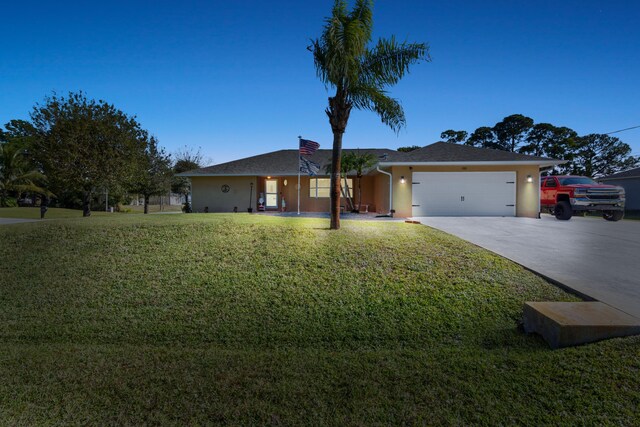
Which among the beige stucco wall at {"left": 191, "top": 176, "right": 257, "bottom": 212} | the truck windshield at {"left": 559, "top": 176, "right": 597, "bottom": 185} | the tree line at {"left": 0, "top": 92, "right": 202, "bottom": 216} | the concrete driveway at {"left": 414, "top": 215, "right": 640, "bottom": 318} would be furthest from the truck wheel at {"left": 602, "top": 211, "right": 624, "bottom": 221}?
the tree line at {"left": 0, "top": 92, "right": 202, "bottom": 216}

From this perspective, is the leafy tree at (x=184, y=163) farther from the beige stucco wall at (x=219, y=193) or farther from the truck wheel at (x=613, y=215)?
the truck wheel at (x=613, y=215)

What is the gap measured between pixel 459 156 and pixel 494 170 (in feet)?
5.69

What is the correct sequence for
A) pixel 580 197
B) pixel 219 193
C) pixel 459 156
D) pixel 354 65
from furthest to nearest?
1. pixel 219 193
2. pixel 459 156
3. pixel 580 197
4. pixel 354 65

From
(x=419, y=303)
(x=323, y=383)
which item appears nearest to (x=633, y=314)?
(x=419, y=303)

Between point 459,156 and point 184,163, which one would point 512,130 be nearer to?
point 459,156

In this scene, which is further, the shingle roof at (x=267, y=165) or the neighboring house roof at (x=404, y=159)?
the shingle roof at (x=267, y=165)

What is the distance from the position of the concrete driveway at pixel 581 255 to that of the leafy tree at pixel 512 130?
3399 centimetres

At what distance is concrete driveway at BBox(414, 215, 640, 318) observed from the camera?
4.12m

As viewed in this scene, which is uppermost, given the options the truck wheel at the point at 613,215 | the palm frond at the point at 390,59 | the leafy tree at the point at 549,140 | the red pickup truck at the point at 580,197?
the leafy tree at the point at 549,140

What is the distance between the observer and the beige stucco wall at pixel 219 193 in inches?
719

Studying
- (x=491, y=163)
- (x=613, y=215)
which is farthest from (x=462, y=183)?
(x=613, y=215)

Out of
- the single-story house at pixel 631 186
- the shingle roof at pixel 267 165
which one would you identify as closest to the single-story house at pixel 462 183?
the shingle roof at pixel 267 165

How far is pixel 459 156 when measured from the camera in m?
14.2

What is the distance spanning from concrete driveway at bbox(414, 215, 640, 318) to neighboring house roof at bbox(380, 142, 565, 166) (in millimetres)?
4709
